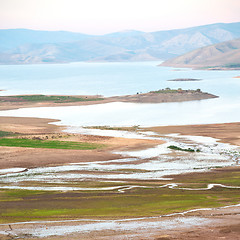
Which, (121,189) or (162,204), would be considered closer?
(162,204)

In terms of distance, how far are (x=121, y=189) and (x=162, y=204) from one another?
15.1ft

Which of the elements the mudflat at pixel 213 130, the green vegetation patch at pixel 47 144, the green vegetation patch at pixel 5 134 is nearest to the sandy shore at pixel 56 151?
the green vegetation patch at pixel 5 134

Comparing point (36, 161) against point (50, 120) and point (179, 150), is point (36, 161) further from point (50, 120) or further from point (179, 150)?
point (50, 120)

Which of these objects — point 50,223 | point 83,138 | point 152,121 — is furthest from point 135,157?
point 152,121

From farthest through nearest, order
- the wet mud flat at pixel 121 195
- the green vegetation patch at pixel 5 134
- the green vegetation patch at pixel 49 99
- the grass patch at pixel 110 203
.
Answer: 1. the green vegetation patch at pixel 49 99
2. the green vegetation patch at pixel 5 134
3. the grass patch at pixel 110 203
4. the wet mud flat at pixel 121 195

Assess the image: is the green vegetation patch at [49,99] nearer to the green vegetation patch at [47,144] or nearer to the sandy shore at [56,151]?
the sandy shore at [56,151]

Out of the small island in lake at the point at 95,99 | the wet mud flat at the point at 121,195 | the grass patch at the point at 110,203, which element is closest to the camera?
the wet mud flat at the point at 121,195

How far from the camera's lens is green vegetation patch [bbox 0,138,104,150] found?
5046 cm

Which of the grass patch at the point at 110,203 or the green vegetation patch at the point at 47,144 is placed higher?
the green vegetation patch at the point at 47,144

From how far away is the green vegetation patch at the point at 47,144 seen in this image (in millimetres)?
50459

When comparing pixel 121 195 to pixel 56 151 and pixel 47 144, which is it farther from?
pixel 47 144

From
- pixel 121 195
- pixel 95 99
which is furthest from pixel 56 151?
pixel 95 99

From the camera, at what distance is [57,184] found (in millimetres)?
32594

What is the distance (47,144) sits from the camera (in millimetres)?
51906
